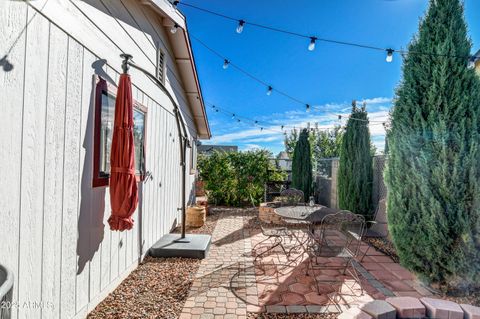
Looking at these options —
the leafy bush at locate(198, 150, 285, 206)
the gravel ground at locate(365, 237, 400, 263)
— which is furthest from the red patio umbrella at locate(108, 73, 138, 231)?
the leafy bush at locate(198, 150, 285, 206)

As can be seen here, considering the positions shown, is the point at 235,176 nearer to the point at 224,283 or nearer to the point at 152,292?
the point at 224,283

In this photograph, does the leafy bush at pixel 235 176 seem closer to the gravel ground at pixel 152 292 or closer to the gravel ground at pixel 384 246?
the gravel ground at pixel 384 246

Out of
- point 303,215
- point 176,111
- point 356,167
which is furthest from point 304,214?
point 356,167

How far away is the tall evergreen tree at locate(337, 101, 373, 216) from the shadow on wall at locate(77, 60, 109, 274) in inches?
215

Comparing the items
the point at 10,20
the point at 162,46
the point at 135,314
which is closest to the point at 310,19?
the point at 162,46

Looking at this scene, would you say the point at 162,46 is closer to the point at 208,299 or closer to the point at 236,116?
the point at 208,299

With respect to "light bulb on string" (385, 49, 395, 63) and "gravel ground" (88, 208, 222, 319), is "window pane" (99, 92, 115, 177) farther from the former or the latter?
"light bulb on string" (385, 49, 395, 63)

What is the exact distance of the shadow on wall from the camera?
2.29 m

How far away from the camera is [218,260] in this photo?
393 cm

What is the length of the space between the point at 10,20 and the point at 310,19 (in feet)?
16.8

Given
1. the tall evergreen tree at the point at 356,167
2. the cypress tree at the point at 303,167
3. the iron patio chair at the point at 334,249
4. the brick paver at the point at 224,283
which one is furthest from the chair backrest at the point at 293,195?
the iron patio chair at the point at 334,249

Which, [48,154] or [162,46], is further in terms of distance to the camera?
[162,46]

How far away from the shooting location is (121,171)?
8.31ft

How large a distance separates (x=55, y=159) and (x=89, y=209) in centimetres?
67
